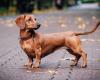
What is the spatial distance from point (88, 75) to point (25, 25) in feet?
5.47

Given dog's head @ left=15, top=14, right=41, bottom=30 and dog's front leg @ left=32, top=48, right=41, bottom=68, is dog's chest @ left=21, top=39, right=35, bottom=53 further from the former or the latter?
dog's head @ left=15, top=14, right=41, bottom=30

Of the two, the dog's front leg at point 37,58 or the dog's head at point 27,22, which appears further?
the dog's front leg at point 37,58

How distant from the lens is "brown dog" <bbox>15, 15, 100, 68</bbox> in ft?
33.1

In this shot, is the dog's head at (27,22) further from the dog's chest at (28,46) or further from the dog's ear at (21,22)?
the dog's chest at (28,46)

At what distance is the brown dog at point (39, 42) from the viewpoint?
10.1 m

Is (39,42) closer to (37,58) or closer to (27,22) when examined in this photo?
(37,58)

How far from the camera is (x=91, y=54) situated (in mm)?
12789

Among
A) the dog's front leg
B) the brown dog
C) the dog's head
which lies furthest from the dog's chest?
the dog's head

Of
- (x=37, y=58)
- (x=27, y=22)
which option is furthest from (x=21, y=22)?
(x=37, y=58)

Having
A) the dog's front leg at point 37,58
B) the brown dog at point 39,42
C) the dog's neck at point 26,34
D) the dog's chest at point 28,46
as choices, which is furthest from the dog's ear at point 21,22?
the dog's front leg at point 37,58

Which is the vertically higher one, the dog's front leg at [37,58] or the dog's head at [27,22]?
the dog's head at [27,22]

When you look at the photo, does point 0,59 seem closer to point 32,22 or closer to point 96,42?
point 32,22

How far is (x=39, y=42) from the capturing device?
10141mm

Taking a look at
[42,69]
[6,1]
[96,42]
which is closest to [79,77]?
[42,69]
